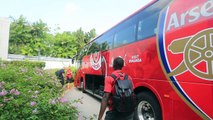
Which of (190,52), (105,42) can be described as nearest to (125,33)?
(105,42)

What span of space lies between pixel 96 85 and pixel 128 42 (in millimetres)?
5144

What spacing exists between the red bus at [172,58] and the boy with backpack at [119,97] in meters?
1.23

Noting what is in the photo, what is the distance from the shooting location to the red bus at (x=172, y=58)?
411 centimetres

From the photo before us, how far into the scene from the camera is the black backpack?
3686 millimetres

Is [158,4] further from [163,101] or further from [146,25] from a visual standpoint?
[163,101]

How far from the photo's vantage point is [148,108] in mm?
6008

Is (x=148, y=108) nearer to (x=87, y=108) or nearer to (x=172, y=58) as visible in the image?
(x=172, y=58)

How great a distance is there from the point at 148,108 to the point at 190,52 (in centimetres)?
214

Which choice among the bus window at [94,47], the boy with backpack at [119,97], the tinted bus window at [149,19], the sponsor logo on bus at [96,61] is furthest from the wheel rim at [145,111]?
the bus window at [94,47]

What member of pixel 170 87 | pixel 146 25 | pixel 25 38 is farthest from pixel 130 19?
pixel 25 38

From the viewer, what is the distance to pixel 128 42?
7383mm

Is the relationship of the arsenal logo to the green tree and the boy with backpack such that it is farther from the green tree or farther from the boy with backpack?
the green tree

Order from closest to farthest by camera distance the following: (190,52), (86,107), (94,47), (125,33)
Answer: (190,52) → (125,33) → (86,107) → (94,47)

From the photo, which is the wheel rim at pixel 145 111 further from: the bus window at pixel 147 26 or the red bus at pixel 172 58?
the bus window at pixel 147 26
